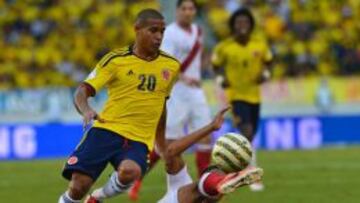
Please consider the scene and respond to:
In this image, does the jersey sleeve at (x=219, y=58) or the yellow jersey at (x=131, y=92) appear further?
the jersey sleeve at (x=219, y=58)

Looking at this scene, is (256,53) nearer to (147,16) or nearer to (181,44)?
(181,44)

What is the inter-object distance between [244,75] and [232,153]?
6.05 m

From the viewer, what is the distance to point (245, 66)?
606 inches

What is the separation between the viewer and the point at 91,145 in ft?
32.2

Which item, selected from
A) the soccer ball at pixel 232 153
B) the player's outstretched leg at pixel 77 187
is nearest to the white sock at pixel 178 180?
the player's outstretched leg at pixel 77 187

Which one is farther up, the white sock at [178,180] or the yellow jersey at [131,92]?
the yellow jersey at [131,92]

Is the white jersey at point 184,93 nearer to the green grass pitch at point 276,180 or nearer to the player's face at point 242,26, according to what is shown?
the player's face at point 242,26

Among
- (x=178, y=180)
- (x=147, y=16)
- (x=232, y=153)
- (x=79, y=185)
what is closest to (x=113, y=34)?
(x=178, y=180)

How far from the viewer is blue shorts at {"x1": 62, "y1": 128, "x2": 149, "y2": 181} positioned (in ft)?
31.8

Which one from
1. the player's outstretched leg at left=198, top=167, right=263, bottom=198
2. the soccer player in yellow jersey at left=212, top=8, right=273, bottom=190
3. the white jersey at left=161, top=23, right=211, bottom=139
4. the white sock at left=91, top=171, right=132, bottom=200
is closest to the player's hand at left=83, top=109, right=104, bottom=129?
the white sock at left=91, top=171, right=132, bottom=200

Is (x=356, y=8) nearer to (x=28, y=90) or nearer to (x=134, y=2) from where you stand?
(x=134, y=2)

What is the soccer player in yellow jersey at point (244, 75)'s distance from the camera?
15227 millimetres

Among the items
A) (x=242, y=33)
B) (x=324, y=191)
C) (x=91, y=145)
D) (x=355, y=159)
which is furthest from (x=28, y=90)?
(x=91, y=145)

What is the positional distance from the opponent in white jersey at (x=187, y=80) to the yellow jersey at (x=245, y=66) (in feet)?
4.08
